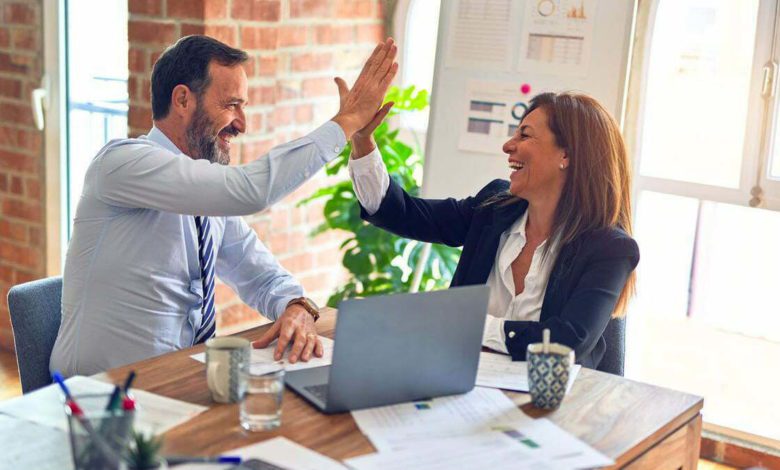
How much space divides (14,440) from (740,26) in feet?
8.33

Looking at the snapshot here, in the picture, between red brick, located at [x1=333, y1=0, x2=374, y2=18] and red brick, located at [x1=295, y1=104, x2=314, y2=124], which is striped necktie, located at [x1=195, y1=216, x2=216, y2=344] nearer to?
red brick, located at [x1=295, y1=104, x2=314, y2=124]

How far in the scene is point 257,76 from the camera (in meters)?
3.43

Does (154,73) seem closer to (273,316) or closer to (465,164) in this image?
(273,316)

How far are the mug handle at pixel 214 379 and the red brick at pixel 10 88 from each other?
2.64 m

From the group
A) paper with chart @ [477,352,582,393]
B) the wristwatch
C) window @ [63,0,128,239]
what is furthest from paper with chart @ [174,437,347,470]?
window @ [63,0,128,239]

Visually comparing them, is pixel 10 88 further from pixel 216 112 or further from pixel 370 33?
pixel 216 112

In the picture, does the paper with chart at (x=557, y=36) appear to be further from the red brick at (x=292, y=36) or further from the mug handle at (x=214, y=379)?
the mug handle at (x=214, y=379)

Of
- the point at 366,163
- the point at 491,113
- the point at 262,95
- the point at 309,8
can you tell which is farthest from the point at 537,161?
the point at 309,8

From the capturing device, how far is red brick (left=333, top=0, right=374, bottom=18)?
151 inches

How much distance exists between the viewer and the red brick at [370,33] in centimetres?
399

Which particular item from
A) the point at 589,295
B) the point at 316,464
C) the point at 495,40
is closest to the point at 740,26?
the point at 495,40

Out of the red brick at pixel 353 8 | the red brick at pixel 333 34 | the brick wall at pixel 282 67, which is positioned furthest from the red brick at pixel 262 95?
the red brick at pixel 353 8

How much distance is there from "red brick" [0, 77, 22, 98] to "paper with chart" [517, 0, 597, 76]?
2012mm

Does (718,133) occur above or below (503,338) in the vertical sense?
above
